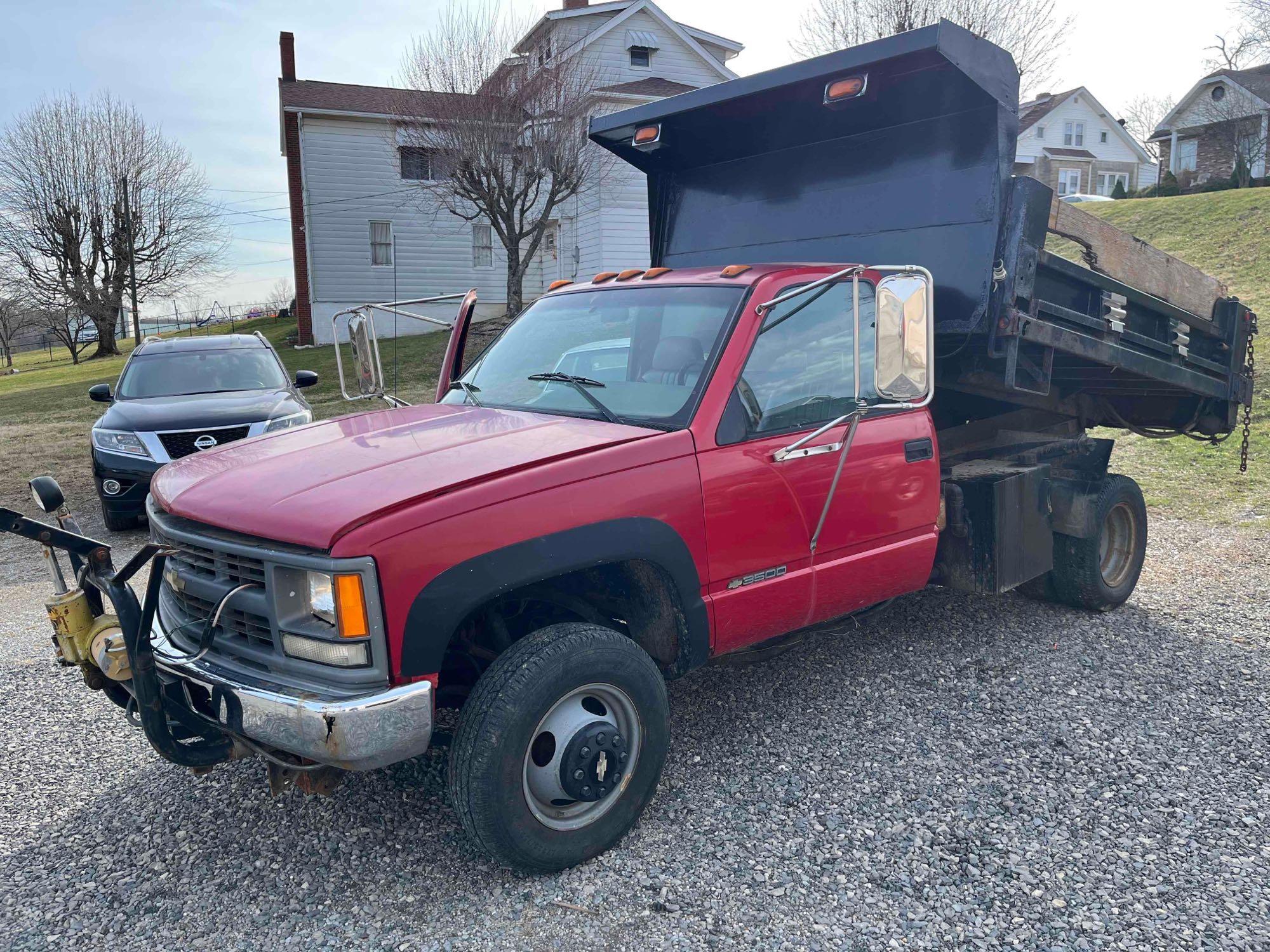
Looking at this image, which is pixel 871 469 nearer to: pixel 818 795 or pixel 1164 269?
pixel 818 795

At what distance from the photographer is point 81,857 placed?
3385 millimetres

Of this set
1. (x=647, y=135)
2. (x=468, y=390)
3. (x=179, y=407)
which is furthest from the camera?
(x=179, y=407)

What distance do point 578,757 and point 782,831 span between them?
0.84 meters

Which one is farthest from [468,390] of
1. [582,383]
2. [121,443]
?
[121,443]

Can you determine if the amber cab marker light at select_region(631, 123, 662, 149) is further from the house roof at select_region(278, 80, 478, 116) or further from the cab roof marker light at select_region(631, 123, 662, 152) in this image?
the house roof at select_region(278, 80, 478, 116)

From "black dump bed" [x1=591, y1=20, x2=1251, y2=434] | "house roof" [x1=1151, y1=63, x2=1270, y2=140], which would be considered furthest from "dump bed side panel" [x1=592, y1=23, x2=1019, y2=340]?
"house roof" [x1=1151, y1=63, x2=1270, y2=140]

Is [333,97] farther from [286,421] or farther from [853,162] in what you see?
[853,162]

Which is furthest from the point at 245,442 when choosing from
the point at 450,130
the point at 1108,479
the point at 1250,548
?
the point at 450,130

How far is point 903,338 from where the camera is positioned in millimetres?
3549

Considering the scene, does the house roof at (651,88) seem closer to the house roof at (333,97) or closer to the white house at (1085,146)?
the house roof at (333,97)

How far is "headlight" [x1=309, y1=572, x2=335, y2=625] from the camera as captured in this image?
2838mm

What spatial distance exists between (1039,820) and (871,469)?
1481 mm

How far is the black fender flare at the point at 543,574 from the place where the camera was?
2.89 m

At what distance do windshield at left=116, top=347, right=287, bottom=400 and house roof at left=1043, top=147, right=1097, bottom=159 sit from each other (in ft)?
170
